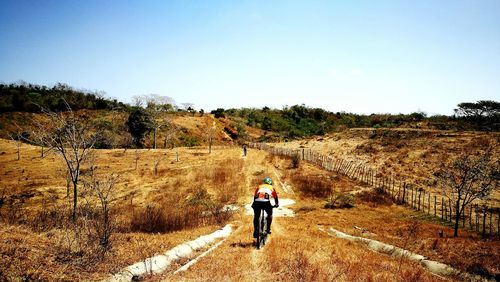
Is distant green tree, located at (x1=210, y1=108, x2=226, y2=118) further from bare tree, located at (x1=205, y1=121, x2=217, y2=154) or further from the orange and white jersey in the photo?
the orange and white jersey

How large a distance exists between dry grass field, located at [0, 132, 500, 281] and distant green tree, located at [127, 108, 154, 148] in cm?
2875

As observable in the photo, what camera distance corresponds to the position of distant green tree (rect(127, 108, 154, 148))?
7069 centimetres

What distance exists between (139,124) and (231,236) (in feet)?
205

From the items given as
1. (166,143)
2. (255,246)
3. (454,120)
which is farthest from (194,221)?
(454,120)

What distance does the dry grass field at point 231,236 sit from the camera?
8.12 meters

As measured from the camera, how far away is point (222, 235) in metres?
13.9

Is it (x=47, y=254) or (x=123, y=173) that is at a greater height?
(x=47, y=254)

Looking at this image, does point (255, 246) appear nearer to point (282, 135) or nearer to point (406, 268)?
point (406, 268)

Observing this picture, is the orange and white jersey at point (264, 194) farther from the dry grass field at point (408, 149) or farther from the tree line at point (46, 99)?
the tree line at point (46, 99)

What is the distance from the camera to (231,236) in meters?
13.8

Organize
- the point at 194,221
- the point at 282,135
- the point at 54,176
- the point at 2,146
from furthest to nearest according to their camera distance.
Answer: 1. the point at 282,135
2. the point at 2,146
3. the point at 54,176
4. the point at 194,221

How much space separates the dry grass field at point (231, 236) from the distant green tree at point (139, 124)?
2875cm

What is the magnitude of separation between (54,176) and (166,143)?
3748 centimetres

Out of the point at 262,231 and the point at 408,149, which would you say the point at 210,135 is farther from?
the point at 262,231
